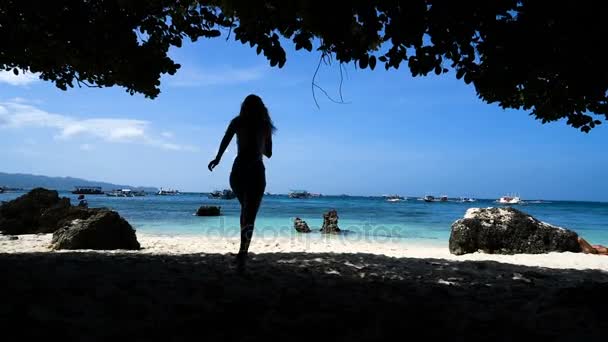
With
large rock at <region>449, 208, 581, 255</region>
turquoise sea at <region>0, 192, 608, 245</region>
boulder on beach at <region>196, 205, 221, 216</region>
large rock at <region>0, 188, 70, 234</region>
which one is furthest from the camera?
boulder on beach at <region>196, 205, 221, 216</region>

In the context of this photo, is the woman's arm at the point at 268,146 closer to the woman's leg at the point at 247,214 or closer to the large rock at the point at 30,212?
the woman's leg at the point at 247,214

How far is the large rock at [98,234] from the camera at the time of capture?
8086 mm

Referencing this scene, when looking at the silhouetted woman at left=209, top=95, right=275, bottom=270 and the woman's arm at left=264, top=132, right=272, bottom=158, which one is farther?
the woman's arm at left=264, top=132, right=272, bottom=158

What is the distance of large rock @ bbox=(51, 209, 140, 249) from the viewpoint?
809 centimetres

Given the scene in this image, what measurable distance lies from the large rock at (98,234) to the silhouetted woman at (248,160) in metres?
5.17

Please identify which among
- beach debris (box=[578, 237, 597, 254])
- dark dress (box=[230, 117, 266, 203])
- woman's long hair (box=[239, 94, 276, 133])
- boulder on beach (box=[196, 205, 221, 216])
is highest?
woman's long hair (box=[239, 94, 276, 133])

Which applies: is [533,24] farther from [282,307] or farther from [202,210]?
[202,210]

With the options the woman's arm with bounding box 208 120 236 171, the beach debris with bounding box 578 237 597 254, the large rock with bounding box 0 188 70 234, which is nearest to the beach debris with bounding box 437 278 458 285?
the woman's arm with bounding box 208 120 236 171

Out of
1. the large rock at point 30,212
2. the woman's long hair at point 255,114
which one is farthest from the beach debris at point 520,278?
the large rock at point 30,212

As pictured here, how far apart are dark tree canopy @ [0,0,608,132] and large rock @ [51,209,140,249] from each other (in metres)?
3.38

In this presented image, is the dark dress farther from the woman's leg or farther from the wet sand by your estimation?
the wet sand

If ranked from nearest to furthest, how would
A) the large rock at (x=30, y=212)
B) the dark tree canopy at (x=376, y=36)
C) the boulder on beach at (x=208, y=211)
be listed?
the dark tree canopy at (x=376, y=36) < the large rock at (x=30, y=212) < the boulder on beach at (x=208, y=211)

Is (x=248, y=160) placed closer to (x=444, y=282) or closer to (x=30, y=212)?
(x=444, y=282)

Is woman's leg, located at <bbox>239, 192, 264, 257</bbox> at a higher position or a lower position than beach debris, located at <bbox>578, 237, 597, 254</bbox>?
higher
